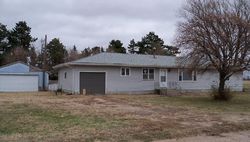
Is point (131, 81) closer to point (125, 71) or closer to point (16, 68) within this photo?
point (125, 71)

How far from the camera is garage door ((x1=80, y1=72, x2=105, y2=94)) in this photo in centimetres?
3019

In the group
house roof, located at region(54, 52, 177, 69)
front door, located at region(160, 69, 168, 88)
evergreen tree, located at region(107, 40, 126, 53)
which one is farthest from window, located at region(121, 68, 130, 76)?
evergreen tree, located at region(107, 40, 126, 53)

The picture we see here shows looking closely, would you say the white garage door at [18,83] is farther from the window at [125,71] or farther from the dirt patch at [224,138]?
the dirt patch at [224,138]

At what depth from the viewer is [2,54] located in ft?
213

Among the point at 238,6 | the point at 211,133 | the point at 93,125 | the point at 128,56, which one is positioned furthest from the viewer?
the point at 128,56

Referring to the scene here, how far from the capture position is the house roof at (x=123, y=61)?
30394mm

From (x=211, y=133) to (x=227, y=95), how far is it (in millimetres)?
15536

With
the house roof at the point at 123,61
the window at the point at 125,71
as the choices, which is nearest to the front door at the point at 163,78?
the house roof at the point at 123,61

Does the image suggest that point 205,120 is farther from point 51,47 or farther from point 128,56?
point 51,47

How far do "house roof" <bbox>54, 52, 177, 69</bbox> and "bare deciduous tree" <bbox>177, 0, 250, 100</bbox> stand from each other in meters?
7.71

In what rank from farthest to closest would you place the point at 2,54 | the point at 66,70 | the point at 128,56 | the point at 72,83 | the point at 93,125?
the point at 2,54, the point at 128,56, the point at 66,70, the point at 72,83, the point at 93,125

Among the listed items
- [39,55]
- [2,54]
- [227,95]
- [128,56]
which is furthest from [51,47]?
[227,95]

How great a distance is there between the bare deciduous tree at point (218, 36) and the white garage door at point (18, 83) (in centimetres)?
2055

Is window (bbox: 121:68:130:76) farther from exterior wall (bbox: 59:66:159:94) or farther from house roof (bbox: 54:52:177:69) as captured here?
house roof (bbox: 54:52:177:69)
